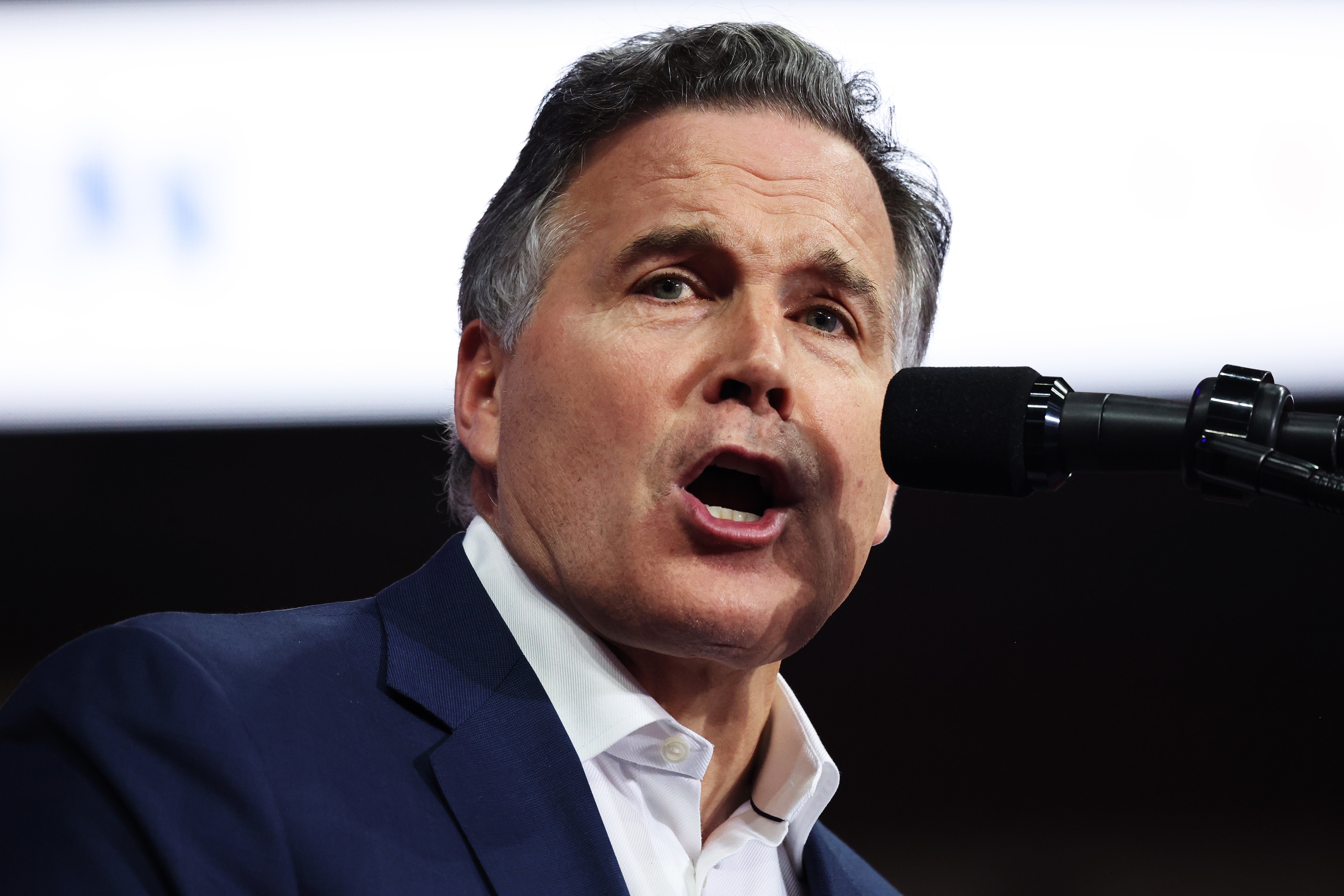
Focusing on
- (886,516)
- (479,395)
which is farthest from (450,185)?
(886,516)

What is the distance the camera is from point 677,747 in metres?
1.57

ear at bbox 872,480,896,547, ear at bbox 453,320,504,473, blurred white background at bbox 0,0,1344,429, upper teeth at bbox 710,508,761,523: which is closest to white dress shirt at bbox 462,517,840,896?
ear at bbox 453,320,504,473

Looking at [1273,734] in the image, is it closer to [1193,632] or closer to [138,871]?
[1193,632]

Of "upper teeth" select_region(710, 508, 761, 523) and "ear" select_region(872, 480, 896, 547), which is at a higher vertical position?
"upper teeth" select_region(710, 508, 761, 523)

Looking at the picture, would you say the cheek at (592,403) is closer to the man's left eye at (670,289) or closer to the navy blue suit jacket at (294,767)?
the man's left eye at (670,289)

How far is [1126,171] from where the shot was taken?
8.48 ft

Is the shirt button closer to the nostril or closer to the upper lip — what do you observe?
the upper lip

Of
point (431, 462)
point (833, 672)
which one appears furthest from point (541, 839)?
point (833, 672)

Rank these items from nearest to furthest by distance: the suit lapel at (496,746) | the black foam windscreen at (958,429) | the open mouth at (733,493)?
the black foam windscreen at (958,429) < the suit lapel at (496,746) < the open mouth at (733,493)

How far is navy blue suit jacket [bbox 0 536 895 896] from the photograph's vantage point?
116cm

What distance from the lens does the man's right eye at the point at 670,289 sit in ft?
5.38

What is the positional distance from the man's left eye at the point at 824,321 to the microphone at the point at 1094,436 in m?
0.43

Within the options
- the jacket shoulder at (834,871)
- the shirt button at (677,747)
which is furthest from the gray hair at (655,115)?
the jacket shoulder at (834,871)

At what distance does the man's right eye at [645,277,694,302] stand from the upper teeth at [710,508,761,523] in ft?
0.95
